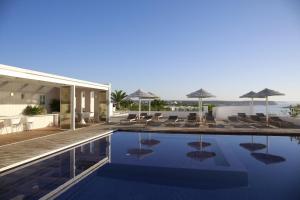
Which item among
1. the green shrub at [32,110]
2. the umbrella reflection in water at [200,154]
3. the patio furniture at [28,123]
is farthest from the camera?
the green shrub at [32,110]

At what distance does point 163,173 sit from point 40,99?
44.1ft

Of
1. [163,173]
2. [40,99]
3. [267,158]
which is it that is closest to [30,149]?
[163,173]

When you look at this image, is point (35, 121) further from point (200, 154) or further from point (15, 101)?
point (200, 154)

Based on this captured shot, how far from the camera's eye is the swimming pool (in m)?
5.46

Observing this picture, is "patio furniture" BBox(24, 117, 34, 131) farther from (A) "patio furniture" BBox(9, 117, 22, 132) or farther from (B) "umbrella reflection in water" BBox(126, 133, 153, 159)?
(B) "umbrella reflection in water" BBox(126, 133, 153, 159)

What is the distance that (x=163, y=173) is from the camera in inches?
277

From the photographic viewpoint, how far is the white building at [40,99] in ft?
38.5

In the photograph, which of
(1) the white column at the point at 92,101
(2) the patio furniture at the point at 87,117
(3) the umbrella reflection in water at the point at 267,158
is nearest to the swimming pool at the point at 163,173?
(3) the umbrella reflection in water at the point at 267,158

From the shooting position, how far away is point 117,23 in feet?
54.4

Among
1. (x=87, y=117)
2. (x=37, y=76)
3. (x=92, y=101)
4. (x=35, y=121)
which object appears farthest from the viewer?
(x=92, y=101)

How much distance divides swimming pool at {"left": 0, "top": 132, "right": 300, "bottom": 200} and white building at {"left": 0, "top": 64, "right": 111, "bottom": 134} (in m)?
3.78

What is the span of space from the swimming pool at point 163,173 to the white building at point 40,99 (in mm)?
3776

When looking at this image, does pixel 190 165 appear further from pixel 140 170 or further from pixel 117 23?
pixel 117 23

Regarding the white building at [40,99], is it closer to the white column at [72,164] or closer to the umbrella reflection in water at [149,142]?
the white column at [72,164]
